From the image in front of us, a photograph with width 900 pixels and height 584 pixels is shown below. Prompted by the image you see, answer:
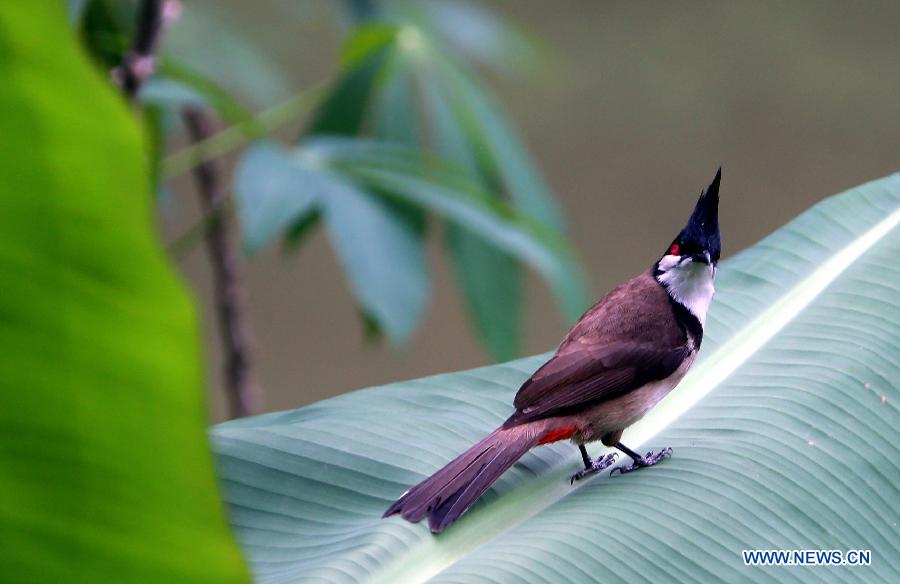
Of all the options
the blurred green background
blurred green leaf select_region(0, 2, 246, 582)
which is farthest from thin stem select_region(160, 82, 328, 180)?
the blurred green background

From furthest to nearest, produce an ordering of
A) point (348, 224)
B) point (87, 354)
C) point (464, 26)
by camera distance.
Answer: point (464, 26) < point (348, 224) < point (87, 354)

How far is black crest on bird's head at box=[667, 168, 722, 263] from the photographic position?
1089mm

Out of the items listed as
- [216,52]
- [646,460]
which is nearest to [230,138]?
[646,460]

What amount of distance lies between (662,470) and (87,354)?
768 millimetres

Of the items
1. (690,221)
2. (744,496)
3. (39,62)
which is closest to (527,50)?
(690,221)

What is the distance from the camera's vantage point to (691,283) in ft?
3.77

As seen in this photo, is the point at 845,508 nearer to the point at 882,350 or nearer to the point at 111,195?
the point at 882,350

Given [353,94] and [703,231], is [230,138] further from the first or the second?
[703,231]

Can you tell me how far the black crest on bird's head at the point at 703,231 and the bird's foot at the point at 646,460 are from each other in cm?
23

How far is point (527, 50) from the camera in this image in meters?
2.84

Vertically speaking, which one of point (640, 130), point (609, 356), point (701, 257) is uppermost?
point (701, 257)

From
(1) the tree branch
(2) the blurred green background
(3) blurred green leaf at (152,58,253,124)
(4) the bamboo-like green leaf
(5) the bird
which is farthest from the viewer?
(2) the blurred green background

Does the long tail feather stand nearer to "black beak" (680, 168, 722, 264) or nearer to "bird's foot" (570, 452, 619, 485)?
"bird's foot" (570, 452, 619, 485)

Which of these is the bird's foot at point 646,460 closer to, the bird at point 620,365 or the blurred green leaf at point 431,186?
the bird at point 620,365
